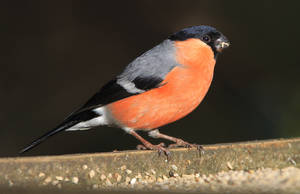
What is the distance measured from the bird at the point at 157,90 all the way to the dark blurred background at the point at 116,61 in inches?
43.7

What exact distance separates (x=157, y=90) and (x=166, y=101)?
0.08 metres

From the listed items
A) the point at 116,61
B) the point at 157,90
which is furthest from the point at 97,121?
the point at 116,61

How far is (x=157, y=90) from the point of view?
2494 millimetres

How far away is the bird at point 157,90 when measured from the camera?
249 cm

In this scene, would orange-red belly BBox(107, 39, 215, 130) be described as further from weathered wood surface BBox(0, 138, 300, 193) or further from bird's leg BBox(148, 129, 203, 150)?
weathered wood surface BBox(0, 138, 300, 193)

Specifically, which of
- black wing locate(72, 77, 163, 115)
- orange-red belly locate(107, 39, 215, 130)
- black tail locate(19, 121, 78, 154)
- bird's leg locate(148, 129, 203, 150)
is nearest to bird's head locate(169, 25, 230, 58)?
orange-red belly locate(107, 39, 215, 130)

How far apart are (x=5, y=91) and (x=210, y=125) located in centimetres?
195

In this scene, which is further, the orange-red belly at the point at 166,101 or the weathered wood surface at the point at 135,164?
the orange-red belly at the point at 166,101

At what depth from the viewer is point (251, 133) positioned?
371 centimetres

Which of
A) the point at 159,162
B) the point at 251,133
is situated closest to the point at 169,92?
the point at 159,162

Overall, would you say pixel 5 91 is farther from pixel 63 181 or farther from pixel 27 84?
pixel 63 181

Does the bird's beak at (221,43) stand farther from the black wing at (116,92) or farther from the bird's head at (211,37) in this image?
the black wing at (116,92)

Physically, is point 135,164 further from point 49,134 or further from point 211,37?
point 211,37

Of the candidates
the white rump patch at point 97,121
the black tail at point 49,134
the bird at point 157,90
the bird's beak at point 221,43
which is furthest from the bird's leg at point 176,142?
the bird's beak at point 221,43
